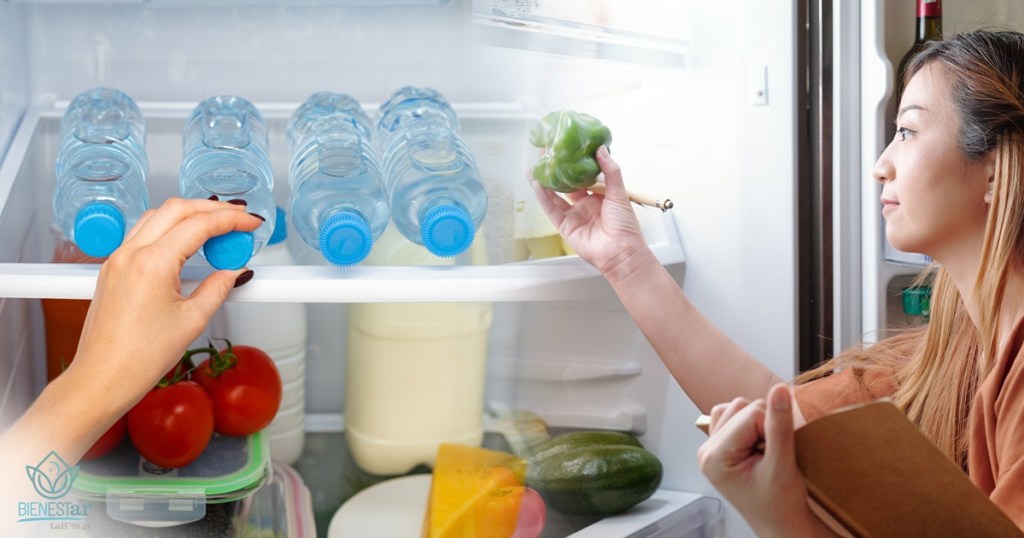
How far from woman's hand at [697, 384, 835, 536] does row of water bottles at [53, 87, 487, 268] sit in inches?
12.7

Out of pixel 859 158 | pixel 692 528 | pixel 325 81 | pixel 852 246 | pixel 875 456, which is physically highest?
pixel 325 81

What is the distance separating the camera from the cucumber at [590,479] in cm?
115

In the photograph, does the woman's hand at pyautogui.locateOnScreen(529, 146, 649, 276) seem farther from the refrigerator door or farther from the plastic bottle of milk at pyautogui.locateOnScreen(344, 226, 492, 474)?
the refrigerator door

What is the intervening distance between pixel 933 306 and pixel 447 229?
639mm

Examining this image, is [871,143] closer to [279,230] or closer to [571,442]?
[571,442]

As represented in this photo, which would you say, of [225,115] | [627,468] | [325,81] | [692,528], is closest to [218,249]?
[225,115]

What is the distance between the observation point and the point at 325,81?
51.5 inches

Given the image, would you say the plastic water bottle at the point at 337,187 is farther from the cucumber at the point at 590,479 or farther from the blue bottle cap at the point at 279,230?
the cucumber at the point at 590,479

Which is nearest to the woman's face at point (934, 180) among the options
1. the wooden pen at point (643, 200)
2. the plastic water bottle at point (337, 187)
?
the wooden pen at point (643, 200)

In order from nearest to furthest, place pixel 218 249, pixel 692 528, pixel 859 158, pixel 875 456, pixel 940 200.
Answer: pixel 875 456 → pixel 218 249 → pixel 940 200 → pixel 859 158 → pixel 692 528

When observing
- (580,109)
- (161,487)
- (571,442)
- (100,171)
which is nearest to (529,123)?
(580,109)

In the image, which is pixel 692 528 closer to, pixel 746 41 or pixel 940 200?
pixel 940 200

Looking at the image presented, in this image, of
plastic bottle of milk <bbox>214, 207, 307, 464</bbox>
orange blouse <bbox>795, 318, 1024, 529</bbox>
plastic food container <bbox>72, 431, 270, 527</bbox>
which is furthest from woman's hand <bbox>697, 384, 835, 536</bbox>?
plastic bottle of milk <bbox>214, 207, 307, 464</bbox>

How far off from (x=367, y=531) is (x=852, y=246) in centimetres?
71
